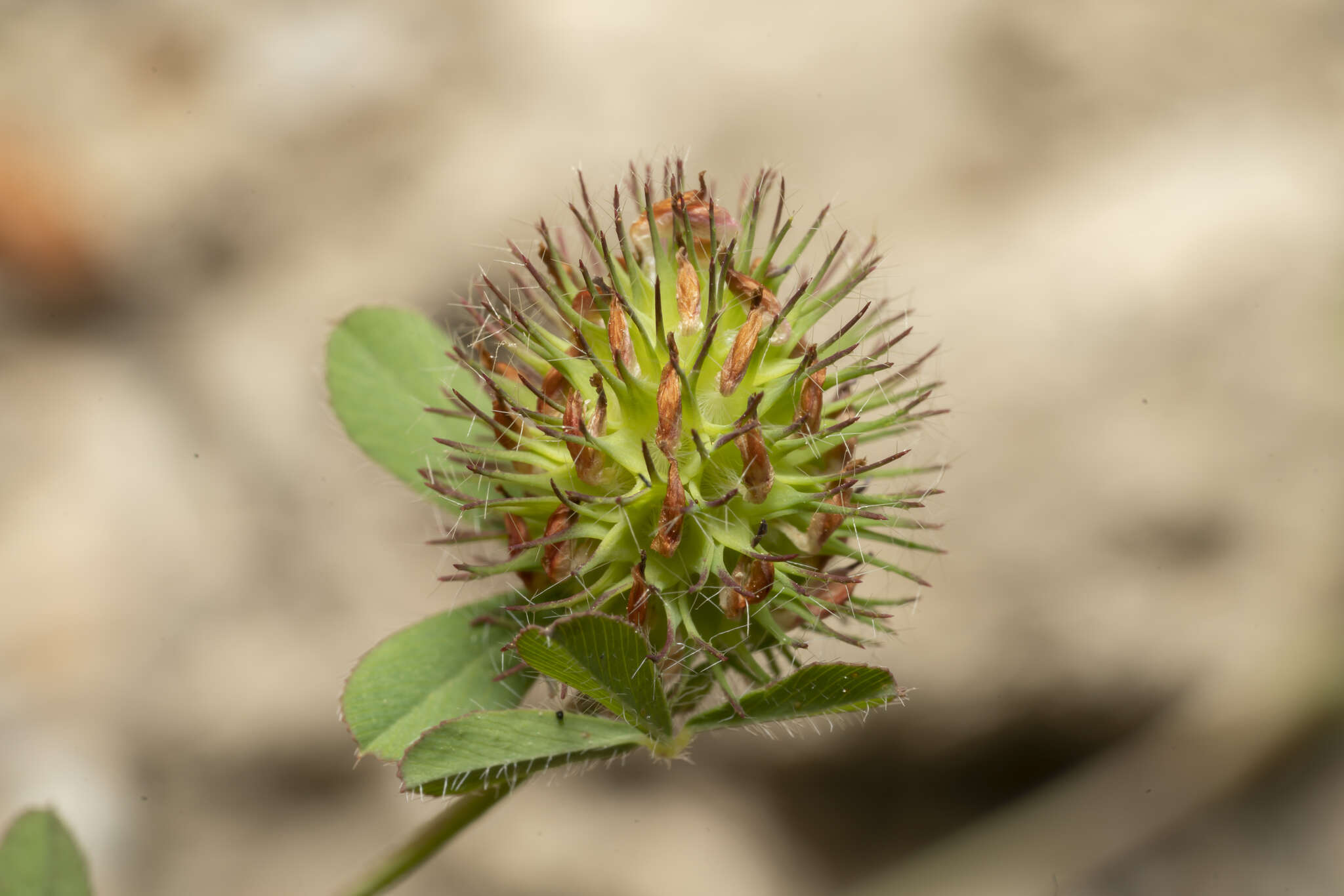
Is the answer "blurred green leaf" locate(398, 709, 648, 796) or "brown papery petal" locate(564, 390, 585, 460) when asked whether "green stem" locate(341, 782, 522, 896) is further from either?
"brown papery petal" locate(564, 390, 585, 460)

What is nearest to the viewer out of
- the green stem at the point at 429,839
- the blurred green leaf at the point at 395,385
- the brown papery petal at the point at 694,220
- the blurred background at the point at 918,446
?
the brown papery petal at the point at 694,220

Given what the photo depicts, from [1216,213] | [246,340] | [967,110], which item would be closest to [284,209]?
[246,340]

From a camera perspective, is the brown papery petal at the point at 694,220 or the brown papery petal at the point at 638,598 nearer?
the brown papery petal at the point at 638,598

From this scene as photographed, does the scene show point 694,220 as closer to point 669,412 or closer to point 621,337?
point 621,337

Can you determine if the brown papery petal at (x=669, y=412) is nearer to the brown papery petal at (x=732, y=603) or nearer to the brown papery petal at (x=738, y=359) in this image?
the brown papery petal at (x=738, y=359)

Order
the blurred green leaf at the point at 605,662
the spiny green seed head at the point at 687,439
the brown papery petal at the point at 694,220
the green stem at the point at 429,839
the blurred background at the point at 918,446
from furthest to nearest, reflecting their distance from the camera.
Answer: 1. the blurred background at the point at 918,446
2. the green stem at the point at 429,839
3. the brown papery petal at the point at 694,220
4. the spiny green seed head at the point at 687,439
5. the blurred green leaf at the point at 605,662

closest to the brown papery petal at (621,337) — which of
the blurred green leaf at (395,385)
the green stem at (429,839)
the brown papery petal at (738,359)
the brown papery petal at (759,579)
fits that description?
the brown papery petal at (738,359)

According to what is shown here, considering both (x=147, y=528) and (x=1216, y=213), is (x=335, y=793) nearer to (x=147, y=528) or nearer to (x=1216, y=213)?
(x=147, y=528)
